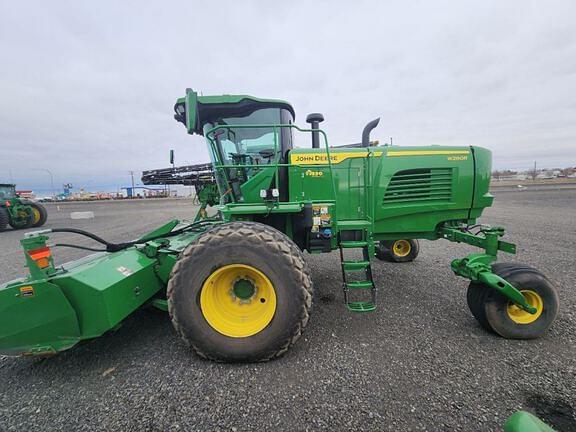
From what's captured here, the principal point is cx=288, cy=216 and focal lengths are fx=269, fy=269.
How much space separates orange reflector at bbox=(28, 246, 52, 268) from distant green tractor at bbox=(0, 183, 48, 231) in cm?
1432

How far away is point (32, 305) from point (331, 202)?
2.79 meters

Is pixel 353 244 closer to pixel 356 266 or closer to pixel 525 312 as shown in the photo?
pixel 356 266

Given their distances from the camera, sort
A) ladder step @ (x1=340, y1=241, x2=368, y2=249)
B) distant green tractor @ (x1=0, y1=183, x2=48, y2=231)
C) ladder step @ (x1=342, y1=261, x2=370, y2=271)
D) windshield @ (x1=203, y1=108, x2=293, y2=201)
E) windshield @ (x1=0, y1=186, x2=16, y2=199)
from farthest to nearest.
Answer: windshield @ (x1=0, y1=186, x2=16, y2=199), distant green tractor @ (x1=0, y1=183, x2=48, y2=231), windshield @ (x1=203, y1=108, x2=293, y2=201), ladder step @ (x1=340, y1=241, x2=368, y2=249), ladder step @ (x1=342, y1=261, x2=370, y2=271)

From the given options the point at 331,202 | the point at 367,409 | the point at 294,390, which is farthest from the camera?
the point at 331,202

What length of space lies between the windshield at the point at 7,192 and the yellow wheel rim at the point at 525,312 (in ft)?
61.5

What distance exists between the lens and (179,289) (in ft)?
7.49

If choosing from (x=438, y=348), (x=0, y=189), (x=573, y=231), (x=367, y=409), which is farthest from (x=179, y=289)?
(x=0, y=189)

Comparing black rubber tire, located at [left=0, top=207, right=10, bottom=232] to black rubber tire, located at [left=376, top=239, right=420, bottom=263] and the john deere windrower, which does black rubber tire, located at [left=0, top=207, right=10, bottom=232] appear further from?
black rubber tire, located at [left=376, top=239, right=420, bottom=263]

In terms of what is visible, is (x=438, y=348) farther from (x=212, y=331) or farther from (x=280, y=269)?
(x=212, y=331)

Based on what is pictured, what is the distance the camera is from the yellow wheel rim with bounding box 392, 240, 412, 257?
5319mm

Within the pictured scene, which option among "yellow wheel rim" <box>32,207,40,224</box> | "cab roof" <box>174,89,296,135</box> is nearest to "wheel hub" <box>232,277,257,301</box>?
"cab roof" <box>174,89,296,135</box>

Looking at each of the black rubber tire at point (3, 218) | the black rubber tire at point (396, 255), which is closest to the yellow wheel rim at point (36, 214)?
the black rubber tire at point (3, 218)

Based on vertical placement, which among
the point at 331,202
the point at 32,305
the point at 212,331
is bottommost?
the point at 212,331

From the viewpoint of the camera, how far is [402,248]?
17.6ft
